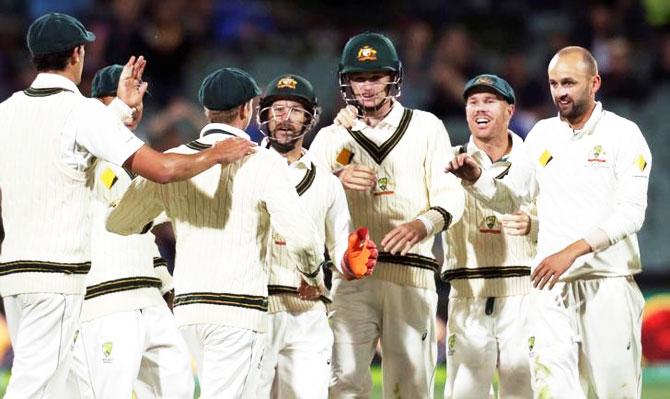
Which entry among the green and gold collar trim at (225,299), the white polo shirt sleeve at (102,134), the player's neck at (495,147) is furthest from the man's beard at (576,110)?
the white polo shirt sleeve at (102,134)

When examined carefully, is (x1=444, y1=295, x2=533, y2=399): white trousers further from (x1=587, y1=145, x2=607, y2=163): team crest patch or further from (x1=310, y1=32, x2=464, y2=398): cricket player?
(x1=587, y1=145, x2=607, y2=163): team crest patch

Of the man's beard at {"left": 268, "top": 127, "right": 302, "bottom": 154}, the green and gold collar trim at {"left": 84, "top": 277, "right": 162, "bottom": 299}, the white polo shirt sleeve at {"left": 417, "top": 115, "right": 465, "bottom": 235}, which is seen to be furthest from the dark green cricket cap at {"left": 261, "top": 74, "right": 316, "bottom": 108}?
the green and gold collar trim at {"left": 84, "top": 277, "right": 162, "bottom": 299}

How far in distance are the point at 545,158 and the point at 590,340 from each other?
1.07m

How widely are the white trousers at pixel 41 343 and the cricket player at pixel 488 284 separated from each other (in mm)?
2849

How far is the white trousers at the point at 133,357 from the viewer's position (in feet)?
25.1

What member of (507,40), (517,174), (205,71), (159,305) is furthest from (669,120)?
(159,305)

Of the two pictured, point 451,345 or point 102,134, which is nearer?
point 102,134

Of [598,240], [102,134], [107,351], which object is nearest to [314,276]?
[102,134]

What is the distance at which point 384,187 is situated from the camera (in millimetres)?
8234

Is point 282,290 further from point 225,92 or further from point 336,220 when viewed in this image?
point 225,92

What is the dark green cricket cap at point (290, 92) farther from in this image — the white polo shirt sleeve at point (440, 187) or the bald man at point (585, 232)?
the bald man at point (585, 232)

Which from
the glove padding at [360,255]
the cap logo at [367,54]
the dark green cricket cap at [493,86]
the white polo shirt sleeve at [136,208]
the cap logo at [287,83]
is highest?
the cap logo at [367,54]

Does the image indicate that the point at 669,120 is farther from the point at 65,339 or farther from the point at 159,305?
the point at 65,339

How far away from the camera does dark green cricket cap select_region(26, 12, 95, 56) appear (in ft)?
21.9
